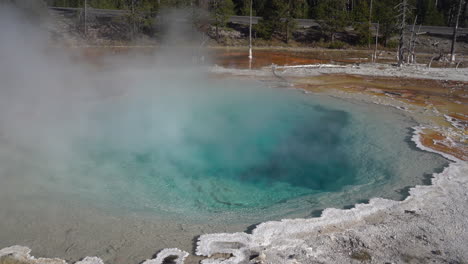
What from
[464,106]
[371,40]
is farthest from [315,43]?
[464,106]

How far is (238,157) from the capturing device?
18.4ft

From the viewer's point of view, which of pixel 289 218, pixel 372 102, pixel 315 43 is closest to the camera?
pixel 289 218

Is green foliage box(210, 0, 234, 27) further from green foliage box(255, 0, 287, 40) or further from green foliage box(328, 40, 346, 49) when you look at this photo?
green foliage box(328, 40, 346, 49)

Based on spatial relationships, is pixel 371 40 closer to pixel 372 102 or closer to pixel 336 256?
pixel 372 102

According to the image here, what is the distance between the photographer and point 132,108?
7.72 metres

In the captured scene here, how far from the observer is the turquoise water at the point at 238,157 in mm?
4273

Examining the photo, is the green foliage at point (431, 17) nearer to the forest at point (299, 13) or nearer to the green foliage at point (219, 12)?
the forest at point (299, 13)

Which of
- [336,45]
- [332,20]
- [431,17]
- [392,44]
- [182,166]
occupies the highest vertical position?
[431,17]

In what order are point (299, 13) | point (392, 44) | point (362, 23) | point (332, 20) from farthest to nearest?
point (299, 13), point (362, 23), point (332, 20), point (392, 44)

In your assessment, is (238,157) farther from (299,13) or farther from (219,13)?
(299,13)

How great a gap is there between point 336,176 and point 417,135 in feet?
6.21

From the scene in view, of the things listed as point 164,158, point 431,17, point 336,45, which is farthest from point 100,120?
point 431,17

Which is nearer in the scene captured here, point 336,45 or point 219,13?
point 336,45

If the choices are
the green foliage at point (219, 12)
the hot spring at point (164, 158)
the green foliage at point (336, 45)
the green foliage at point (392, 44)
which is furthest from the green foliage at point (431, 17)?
the hot spring at point (164, 158)
